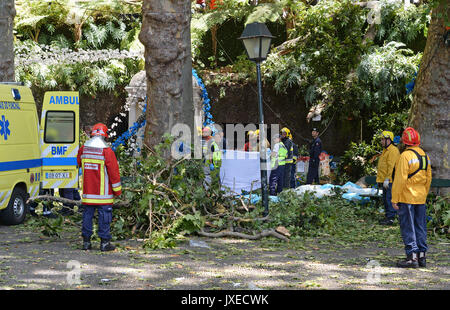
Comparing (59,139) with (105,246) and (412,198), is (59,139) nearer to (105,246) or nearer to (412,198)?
(105,246)

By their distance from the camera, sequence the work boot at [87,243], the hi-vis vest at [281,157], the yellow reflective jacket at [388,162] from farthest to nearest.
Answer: the hi-vis vest at [281,157], the yellow reflective jacket at [388,162], the work boot at [87,243]

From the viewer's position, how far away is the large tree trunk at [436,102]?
1425 centimetres

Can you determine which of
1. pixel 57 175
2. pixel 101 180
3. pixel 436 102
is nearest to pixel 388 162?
pixel 436 102

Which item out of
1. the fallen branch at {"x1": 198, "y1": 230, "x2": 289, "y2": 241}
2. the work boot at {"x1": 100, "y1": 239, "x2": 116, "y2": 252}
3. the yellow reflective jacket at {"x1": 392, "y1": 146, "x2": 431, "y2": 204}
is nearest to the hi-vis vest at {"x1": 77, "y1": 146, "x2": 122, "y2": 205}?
the work boot at {"x1": 100, "y1": 239, "x2": 116, "y2": 252}

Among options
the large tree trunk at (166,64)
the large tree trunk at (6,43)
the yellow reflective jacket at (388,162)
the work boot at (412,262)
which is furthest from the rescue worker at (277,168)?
the work boot at (412,262)

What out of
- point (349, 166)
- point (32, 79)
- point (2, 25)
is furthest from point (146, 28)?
point (32, 79)

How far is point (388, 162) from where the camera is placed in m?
12.9

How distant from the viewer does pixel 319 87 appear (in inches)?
854

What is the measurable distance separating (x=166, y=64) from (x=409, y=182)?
17.4 ft

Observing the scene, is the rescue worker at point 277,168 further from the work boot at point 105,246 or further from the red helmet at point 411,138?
the red helmet at point 411,138

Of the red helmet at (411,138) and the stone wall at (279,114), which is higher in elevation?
the stone wall at (279,114)

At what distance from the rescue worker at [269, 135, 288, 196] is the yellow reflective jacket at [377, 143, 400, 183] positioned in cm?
390

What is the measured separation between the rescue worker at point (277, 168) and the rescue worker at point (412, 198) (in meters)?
7.93

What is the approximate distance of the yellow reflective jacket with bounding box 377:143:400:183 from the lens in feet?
41.9
